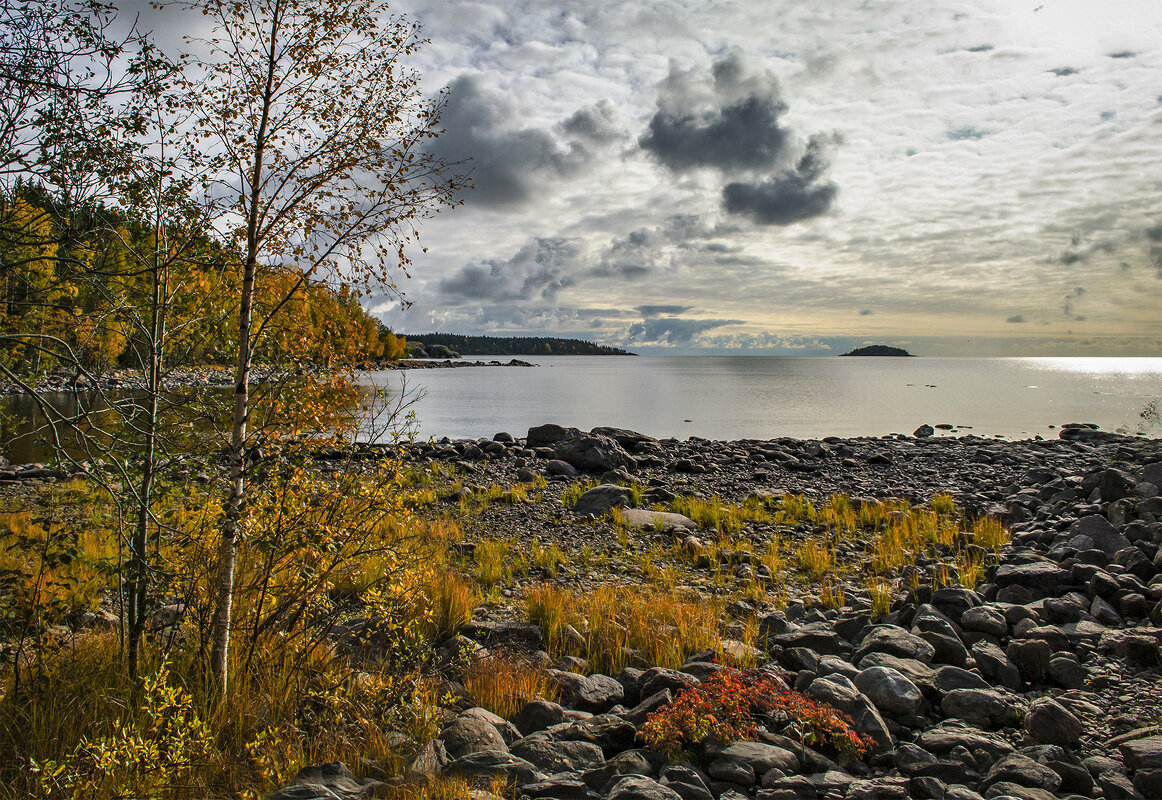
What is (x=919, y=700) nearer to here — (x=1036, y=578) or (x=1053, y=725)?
(x=1053, y=725)

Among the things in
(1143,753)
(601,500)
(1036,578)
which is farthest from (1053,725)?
(601,500)

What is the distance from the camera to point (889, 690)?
546 centimetres

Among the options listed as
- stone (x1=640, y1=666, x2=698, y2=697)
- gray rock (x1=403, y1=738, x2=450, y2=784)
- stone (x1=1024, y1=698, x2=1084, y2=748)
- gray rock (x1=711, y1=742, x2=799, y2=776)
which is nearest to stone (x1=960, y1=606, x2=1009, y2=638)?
stone (x1=1024, y1=698, x2=1084, y2=748)

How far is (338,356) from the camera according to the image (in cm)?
524

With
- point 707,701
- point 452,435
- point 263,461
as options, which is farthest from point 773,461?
point 263,461

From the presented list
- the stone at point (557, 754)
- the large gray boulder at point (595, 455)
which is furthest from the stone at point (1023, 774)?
the large gray boulder at point (595, 455)

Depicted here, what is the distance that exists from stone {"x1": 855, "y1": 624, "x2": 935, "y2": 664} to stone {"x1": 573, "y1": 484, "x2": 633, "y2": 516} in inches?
339

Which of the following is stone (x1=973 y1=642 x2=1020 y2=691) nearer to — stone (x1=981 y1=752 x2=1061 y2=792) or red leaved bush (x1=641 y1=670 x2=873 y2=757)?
Result: stone (x1=981 y1=752 x2=1061 y2=792)

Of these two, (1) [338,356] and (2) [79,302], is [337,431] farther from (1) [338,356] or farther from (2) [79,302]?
(2) [79,302]

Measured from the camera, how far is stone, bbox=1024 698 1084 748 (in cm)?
494

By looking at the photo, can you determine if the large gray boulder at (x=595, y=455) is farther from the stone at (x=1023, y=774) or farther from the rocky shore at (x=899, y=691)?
the stone at (x=1023, y=774)

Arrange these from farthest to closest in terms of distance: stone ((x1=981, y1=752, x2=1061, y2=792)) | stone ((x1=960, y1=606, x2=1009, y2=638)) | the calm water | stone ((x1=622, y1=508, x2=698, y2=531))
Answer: the calm water, stone ((x1=622, y1=508, x2=698, y2=531)), stone ((x1=960, y1=606, x2=1009, y2=638)), stone ((x1=981, y1=752, x2=1061, y2=792))

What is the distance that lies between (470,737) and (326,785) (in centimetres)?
106

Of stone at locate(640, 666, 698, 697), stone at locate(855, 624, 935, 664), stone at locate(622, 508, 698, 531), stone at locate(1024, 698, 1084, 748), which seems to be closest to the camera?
stone at locate(1024, 698, 1084, 748)
